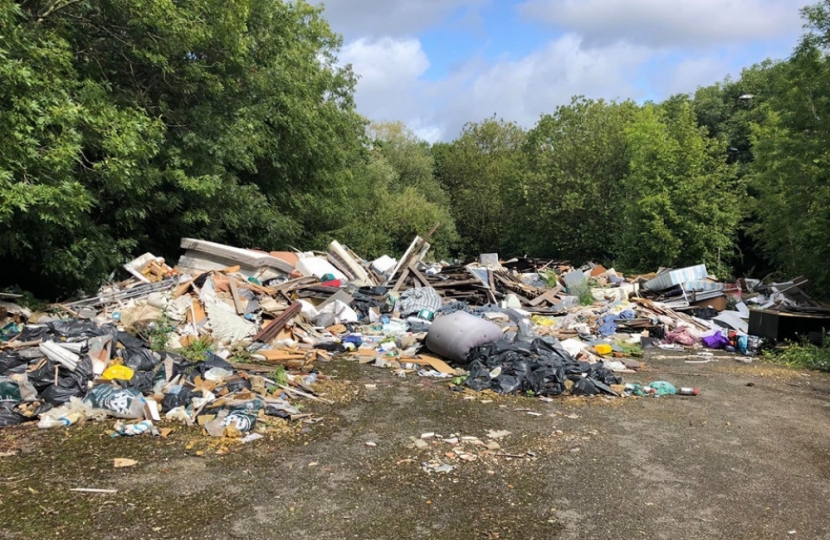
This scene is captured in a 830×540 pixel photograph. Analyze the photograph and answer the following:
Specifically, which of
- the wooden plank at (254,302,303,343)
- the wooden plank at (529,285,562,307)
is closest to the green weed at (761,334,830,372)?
the wooden plank at (529,285,562,307)

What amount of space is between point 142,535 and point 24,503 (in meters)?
1.07

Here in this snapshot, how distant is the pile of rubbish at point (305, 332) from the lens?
5922 millimetres

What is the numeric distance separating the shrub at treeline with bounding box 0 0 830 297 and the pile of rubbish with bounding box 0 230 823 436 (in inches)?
56.5

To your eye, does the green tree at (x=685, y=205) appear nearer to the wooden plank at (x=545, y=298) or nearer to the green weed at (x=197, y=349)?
Result: the wooden plank at (x=545, y=298)

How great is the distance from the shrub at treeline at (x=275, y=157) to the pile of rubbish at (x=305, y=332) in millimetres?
1434

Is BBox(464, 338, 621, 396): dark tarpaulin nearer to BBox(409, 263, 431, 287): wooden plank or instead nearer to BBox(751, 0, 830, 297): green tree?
BBox(409, 263, 431, 287): wooden plank

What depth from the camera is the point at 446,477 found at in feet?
15.3

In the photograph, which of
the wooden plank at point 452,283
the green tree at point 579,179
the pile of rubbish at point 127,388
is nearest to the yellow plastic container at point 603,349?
the pile of rubbish at point 127,388

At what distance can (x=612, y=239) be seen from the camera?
2877 cm

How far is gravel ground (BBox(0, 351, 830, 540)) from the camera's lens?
3.81 meters

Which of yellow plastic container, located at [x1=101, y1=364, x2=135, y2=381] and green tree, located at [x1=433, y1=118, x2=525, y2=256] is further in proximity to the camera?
green tree, located at [x1=433, y1=118, x2=525, y2=256]

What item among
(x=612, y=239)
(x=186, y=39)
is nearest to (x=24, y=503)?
(x=186, y=39)

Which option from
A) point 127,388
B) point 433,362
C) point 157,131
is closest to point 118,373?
point 127,388

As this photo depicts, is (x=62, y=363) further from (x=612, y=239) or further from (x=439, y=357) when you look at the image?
(x=612, y=239)
